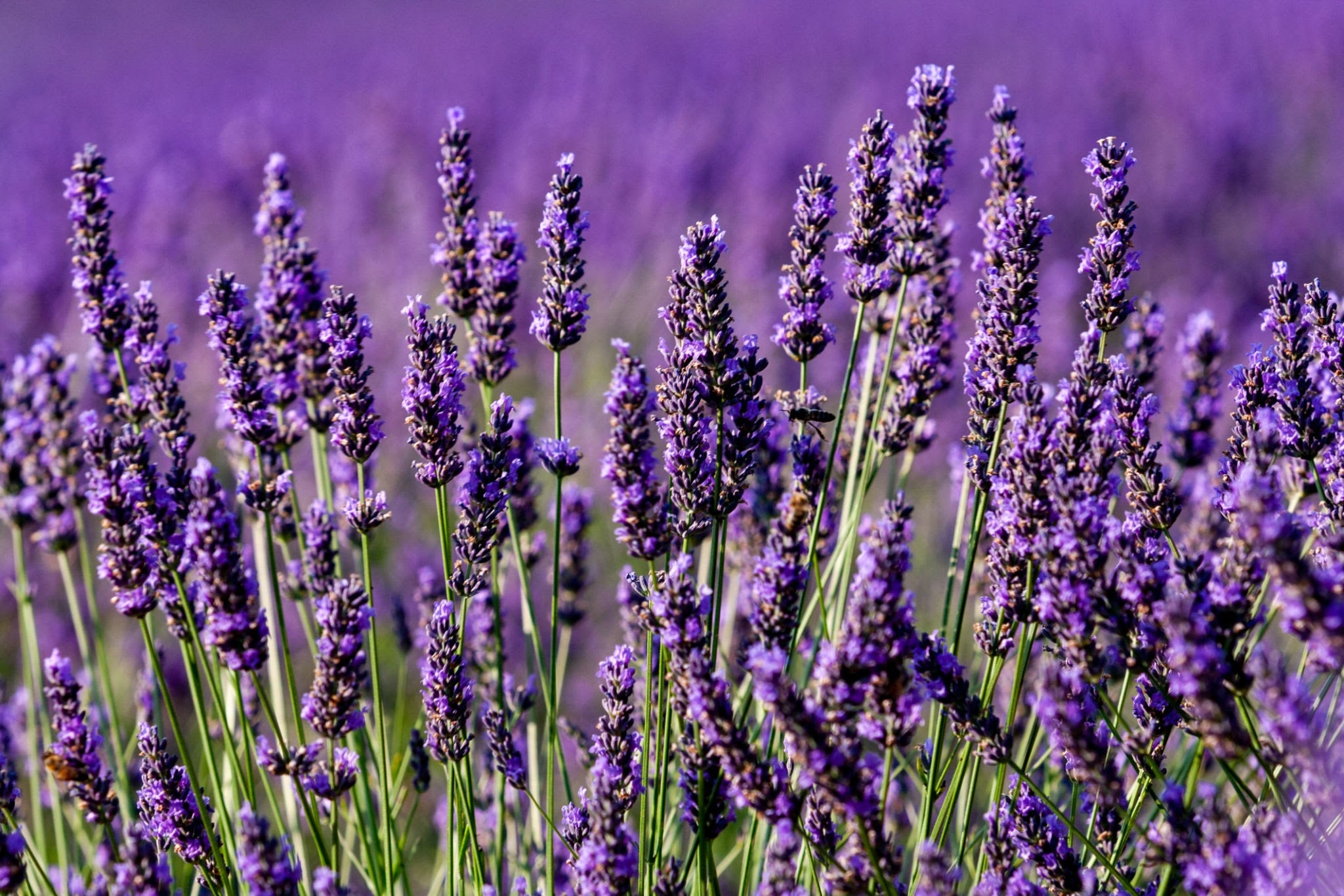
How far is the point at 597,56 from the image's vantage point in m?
12.2

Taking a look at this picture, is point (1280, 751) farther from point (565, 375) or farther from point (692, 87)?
point (692, 87)

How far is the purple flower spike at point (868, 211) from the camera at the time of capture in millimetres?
1900

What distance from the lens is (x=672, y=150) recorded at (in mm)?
8078

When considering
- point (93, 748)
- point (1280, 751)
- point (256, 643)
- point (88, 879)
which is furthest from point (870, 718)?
point (88, 879)

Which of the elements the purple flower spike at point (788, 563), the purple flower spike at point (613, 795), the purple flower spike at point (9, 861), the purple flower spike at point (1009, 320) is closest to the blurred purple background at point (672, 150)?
the purple flower spike at point (788, 563)

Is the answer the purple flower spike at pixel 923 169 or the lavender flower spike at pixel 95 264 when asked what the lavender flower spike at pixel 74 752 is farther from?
the purple flower spike at pixel 923 169

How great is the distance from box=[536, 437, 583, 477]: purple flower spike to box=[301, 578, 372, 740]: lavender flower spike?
34 centimetres

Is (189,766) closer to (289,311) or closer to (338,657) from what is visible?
(338,657)

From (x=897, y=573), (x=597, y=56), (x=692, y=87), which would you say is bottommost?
(x=897, y=573)

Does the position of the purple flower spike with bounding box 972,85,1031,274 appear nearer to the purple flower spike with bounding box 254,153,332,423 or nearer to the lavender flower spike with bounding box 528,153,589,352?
the lavender flower spike with bounding box 528,153,589,352

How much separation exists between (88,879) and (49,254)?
5311mm

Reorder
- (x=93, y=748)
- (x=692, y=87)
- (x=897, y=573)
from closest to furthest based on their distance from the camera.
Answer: (x=897, y=573), (x=93, y=748), (x=692, y=87)

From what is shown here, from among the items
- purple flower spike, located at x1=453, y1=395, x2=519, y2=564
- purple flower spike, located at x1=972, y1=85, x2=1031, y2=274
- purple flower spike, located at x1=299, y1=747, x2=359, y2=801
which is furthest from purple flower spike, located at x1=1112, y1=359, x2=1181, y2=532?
purple flower spike, located at x1=299, y1=747, x2=359, y2=801

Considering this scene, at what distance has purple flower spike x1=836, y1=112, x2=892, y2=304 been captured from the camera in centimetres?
190
